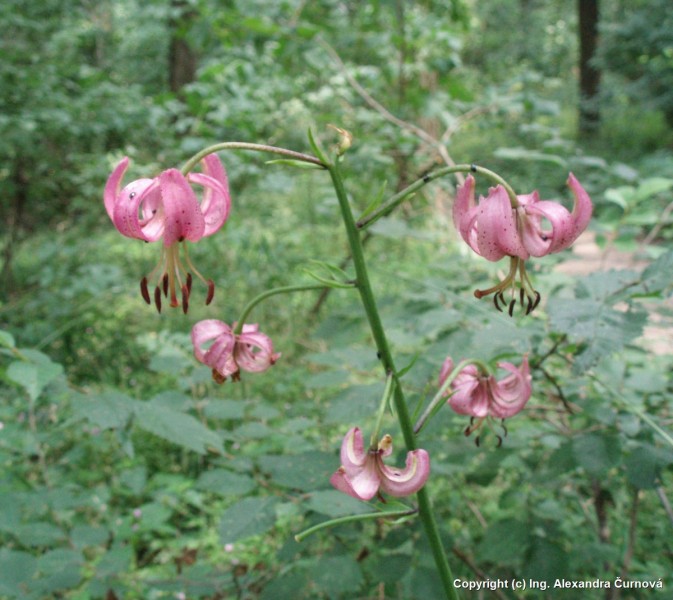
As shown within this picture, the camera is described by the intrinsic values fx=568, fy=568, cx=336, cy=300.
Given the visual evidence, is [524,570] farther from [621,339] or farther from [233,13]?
[233,13]

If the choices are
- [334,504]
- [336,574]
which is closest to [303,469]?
[334,504]

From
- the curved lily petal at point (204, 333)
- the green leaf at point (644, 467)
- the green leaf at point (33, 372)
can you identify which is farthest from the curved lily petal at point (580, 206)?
the green leaf at point (33, 372)

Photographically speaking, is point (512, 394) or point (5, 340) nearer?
point (512, 394)

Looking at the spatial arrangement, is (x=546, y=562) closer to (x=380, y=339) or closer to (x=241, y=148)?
(x=380, y=339)

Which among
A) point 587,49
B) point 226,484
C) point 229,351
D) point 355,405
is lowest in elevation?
point 587,49

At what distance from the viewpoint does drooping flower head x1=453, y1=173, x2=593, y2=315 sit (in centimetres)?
54

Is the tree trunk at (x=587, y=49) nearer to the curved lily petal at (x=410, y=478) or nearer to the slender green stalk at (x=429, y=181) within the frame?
the slender green stalk at (x=429, y=181)

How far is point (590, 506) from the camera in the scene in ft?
5.94

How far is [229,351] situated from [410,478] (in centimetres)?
26

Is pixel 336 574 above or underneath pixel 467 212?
underneath

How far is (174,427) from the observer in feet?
2.85

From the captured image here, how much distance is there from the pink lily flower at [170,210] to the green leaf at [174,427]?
0.31m

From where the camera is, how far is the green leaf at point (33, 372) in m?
0.83

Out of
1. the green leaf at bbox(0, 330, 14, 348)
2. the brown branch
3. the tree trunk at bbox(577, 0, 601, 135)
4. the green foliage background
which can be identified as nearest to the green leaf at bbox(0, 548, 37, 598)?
the green foliage background
